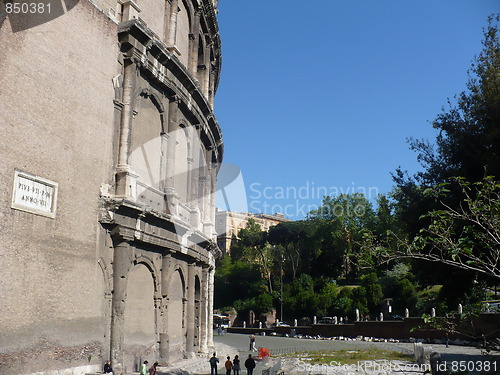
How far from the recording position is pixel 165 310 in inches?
A: 741

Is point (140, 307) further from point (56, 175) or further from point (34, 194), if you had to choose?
point (34, 194)

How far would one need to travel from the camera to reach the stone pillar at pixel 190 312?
21.2 m

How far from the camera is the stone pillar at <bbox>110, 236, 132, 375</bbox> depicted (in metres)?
15.3

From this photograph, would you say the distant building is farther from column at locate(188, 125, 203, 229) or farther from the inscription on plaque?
the inscription on plaque

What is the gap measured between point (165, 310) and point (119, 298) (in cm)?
338

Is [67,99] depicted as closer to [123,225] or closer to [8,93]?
[8,93]

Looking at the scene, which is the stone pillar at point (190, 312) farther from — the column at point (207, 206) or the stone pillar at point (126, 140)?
the stone pillar at point (126, 140)

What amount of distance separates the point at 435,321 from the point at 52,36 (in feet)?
39.2

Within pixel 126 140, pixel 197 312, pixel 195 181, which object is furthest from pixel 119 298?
pixel 195 181

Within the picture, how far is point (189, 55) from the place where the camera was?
23578 millimetres

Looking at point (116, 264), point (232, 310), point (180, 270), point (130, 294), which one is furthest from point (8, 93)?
point (232, 310)

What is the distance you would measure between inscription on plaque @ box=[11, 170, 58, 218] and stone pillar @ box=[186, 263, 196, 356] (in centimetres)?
899

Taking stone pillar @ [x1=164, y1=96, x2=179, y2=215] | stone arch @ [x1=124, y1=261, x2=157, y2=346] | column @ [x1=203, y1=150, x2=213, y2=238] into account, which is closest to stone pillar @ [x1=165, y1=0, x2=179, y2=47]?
stone pillar @ [x1=164, y1=96, x2=179, y2=215]

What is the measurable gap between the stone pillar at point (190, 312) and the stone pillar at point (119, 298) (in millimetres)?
5636
